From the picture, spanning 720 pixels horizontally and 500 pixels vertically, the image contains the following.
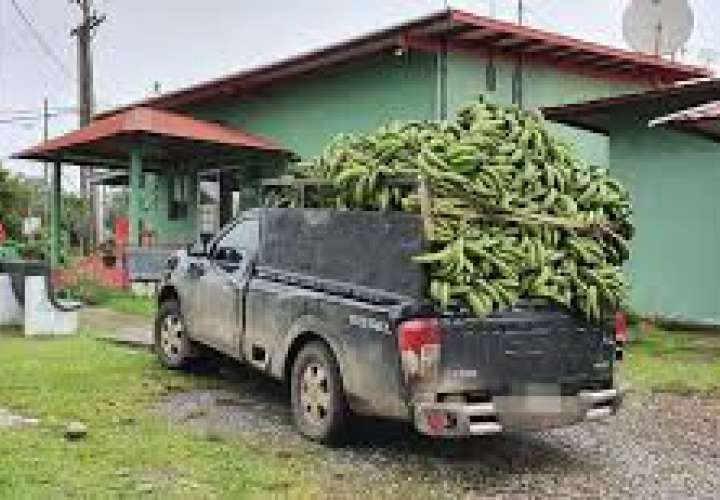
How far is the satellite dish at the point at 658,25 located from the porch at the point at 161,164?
22.8 feet

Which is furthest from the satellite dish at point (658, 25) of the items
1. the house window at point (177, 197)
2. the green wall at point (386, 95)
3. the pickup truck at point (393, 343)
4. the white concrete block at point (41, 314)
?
the pickup truck at point (393, 343)

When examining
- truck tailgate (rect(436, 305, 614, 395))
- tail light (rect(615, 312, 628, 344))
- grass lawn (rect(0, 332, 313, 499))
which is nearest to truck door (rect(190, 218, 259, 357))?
grass lawn (rect(0, 332, 313, 499))

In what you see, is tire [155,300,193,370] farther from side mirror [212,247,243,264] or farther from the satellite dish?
the satellite dish

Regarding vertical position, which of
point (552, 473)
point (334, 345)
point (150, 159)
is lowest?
point (552, 473)

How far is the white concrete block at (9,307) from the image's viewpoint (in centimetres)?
1588

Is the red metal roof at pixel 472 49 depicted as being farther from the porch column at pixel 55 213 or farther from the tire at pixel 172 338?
the tire at pixel 172 338

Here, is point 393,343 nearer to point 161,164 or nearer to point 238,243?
point 238,243

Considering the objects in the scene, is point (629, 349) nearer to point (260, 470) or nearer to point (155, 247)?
point (260, 470)

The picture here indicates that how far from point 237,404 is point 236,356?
43cm

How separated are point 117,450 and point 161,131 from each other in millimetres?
12420

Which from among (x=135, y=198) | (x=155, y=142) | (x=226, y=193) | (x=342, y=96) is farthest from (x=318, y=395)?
(x=226, y=193)

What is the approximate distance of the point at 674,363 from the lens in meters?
12.6

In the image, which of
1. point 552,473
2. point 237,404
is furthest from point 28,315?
point 552,473

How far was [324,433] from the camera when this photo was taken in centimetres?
818
